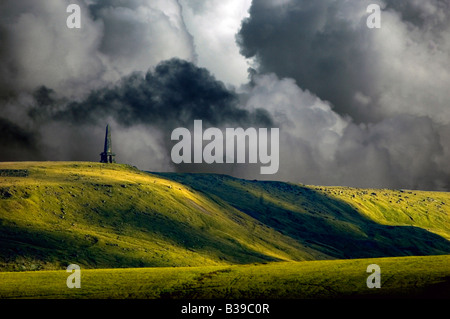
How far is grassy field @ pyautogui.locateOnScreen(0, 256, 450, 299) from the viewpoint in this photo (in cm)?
12925

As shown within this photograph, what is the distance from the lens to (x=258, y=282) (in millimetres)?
143000

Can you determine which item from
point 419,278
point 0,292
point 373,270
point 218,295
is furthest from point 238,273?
point 0,292

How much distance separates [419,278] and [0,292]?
326 ft

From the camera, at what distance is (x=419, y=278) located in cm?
13212

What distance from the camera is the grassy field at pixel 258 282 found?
424ft
